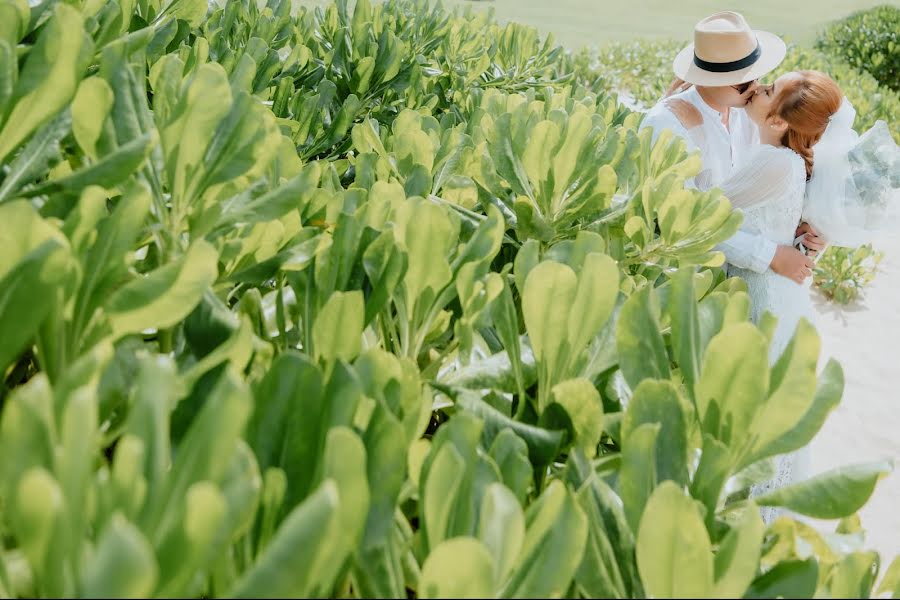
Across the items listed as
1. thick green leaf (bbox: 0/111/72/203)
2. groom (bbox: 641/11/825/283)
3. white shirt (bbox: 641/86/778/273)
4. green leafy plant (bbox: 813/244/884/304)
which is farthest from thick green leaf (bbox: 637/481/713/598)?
green leafy plant (bbox: 813/244/884/304)

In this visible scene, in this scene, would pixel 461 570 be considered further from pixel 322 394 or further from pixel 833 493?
pixel 833 493

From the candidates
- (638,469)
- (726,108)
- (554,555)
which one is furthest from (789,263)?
(554,555)

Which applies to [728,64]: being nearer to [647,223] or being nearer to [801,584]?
[647,223]

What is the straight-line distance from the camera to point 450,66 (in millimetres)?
2955

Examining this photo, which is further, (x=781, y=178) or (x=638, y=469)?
(x=781, y=178)

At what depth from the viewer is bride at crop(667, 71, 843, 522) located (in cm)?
312

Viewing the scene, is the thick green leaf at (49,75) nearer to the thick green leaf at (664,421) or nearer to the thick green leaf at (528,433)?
the thick green leaf at (528,433)

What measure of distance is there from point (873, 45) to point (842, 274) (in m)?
6.70

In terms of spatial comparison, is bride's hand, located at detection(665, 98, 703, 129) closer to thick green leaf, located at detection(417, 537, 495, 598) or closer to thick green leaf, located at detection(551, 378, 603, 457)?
thick green leaf, located at detection(551, 378, 603, 457)

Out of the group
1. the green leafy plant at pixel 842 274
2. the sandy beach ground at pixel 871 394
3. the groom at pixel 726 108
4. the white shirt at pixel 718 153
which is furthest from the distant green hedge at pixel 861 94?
the white shirt at pixel 718 153

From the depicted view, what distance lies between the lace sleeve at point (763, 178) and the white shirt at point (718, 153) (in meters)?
0.09

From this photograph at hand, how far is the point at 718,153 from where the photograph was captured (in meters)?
3.46

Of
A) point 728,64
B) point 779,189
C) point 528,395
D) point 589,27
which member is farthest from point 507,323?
point 589,27

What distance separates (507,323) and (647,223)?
1.81 feet
